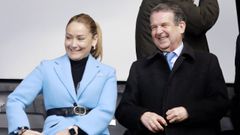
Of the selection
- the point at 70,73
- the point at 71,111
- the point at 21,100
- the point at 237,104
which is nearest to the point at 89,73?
the point at 70,73

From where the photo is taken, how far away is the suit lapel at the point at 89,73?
7.70 feet

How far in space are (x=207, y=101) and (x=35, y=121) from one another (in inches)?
39.9

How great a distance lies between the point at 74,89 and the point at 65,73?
96 millimetres

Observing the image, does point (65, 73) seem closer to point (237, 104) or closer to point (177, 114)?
point (177, 114)

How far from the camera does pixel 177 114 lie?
2.19 metres

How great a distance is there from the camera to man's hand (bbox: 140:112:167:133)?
220 cm

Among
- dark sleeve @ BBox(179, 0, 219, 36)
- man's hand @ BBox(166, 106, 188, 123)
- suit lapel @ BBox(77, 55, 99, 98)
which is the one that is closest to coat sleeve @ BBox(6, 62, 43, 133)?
suit lapel @ BBox(77, 55, 99, 98)

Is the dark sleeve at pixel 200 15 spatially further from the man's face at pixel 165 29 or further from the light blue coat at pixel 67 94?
the light blue coat at pixel 67 94

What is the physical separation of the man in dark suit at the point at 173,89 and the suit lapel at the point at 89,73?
0.61 ft

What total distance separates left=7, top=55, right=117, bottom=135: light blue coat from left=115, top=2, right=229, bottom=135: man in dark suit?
4.2 inches

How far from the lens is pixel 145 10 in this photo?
254 centimetres

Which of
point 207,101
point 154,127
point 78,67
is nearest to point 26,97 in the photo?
point 78,67

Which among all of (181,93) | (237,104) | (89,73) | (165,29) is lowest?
(237,104)

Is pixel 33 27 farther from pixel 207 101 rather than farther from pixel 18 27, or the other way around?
pixel 207 101
